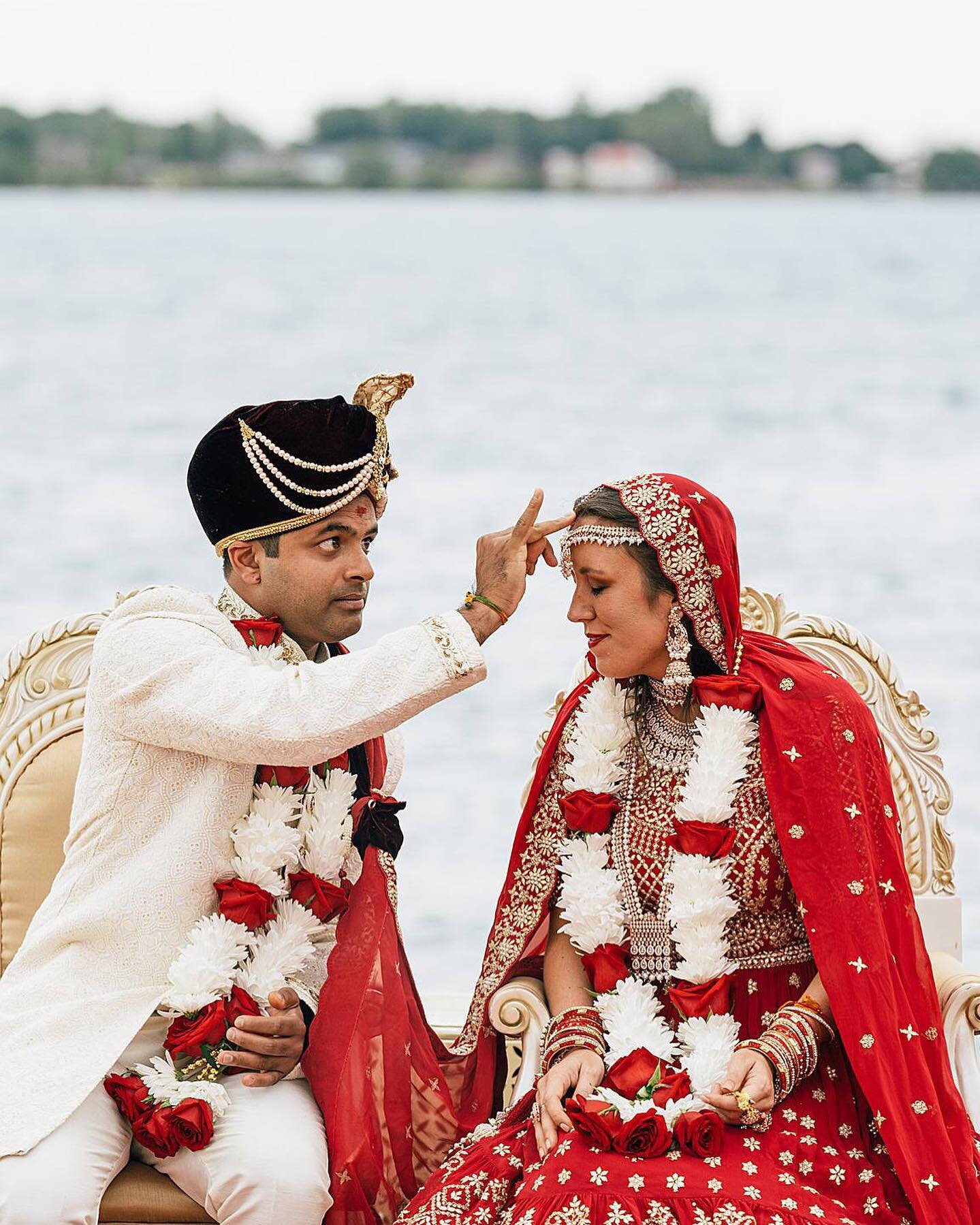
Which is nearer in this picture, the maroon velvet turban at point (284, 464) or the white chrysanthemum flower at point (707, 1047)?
the white chrysanthemum flower at point (707, 1047)

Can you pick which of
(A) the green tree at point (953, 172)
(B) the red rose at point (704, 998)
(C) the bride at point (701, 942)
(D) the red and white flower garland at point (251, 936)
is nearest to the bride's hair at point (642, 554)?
(C) the bride at point (701, 942)

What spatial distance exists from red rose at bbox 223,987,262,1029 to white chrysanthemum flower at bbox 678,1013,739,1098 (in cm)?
81

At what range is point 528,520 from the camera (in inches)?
122

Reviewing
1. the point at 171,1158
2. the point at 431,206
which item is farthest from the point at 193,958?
the point at 431,206

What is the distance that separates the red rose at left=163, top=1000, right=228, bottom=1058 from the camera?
10.1 ft

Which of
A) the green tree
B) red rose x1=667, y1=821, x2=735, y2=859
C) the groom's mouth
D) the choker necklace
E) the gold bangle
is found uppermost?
the green tree

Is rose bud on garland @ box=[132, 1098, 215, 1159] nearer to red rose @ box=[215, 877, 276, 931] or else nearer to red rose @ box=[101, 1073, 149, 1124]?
red rose @ box=[101, 1073, 149, 1124]

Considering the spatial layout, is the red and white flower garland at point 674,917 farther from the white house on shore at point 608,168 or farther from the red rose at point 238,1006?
the white house on shore at point 608,168

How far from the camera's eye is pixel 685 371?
52.2 feet

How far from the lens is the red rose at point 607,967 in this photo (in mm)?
3195

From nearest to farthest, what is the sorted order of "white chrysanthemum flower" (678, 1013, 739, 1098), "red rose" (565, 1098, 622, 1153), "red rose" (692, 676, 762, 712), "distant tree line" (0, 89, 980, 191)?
"red rose" (565, 1098, 622, 1153) → "white chrysanthemum flower" (678, 1013, 739, 1098) → "red rose" (692, 676, 762, 712) → "distant tree line" (0, 89, 980, 191)

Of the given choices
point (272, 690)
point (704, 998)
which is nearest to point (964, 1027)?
point (704, 998)

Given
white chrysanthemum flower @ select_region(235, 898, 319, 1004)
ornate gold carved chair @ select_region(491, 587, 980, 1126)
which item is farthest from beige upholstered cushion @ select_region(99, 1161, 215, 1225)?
ornate gold carved chair @ select_region(491, 587, 980, 1126)

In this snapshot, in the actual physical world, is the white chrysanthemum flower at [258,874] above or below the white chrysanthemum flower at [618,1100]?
above
